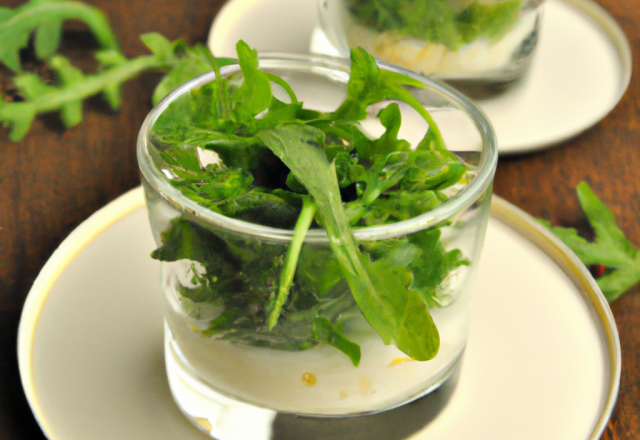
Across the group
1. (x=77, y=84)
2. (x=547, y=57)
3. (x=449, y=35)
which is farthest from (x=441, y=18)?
(x=77, y=84)

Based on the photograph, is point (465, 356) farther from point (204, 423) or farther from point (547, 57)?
point (547, 57)

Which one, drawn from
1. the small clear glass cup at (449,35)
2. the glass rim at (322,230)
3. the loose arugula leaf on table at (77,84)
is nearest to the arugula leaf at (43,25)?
the loose arugula leaf on table at (77,84)

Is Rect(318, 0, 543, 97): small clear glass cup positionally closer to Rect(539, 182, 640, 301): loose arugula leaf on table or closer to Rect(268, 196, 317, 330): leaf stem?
Rect(539, 182, 640, 301): loose arugula leaf on table

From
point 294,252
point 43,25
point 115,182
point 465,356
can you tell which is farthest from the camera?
point 43,25

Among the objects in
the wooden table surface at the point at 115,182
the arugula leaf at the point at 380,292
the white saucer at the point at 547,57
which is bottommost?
the wooden table surface at the point at 115,182

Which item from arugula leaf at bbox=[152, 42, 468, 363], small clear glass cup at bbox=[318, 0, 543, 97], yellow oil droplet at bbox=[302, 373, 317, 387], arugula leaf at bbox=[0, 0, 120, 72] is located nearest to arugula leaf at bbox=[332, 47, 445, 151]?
arugula leaf at bbox=[152, 42, 468, 363]

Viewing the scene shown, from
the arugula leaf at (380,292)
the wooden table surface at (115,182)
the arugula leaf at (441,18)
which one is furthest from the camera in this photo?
the arugula leaf at (441,18)

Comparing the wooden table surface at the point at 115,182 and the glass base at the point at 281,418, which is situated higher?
the glass base at the point at 281,418

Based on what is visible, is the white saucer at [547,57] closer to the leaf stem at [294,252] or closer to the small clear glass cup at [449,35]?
the small clear glass cup at [449,35]
